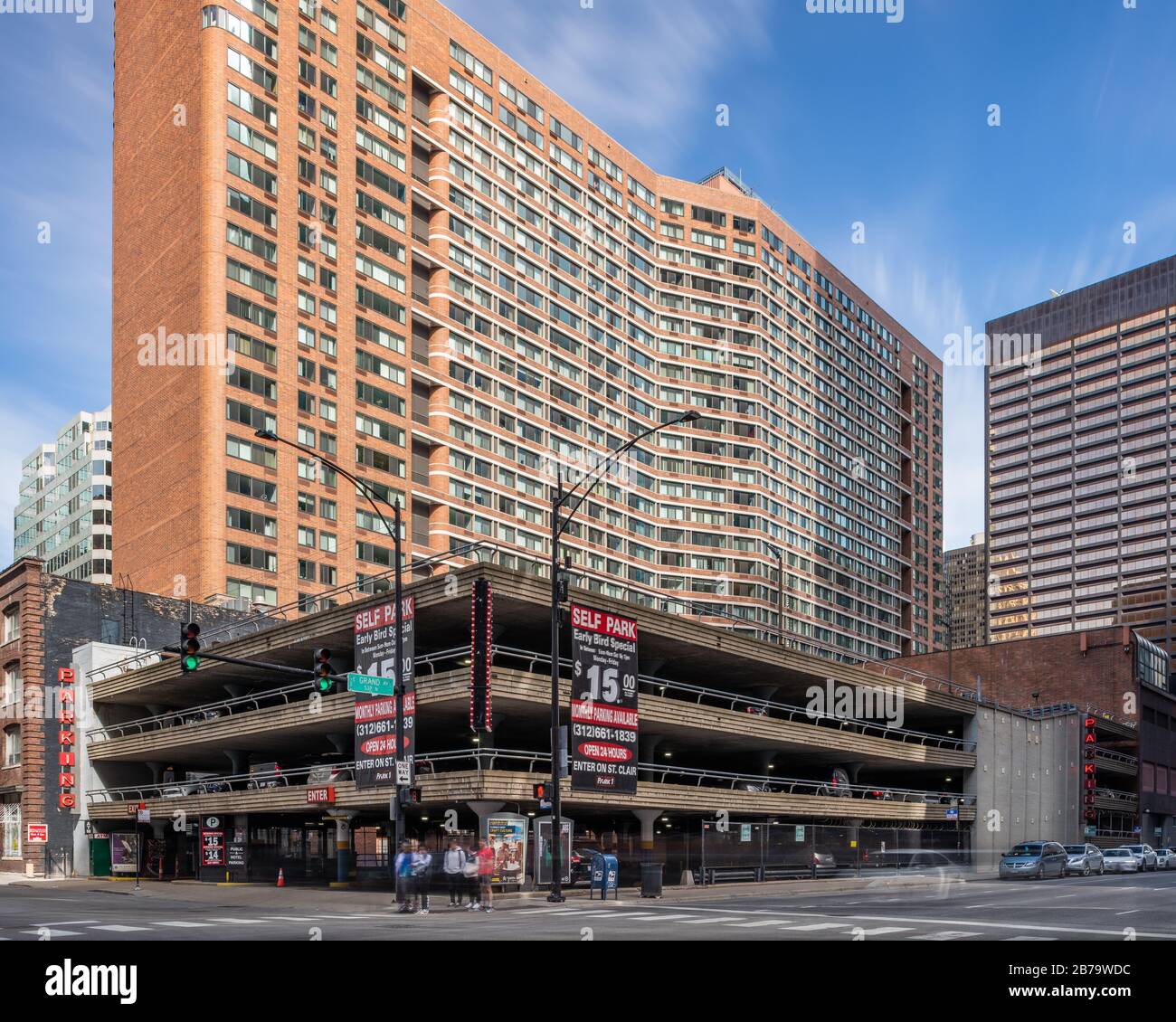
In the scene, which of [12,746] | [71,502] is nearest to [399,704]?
[12,746]

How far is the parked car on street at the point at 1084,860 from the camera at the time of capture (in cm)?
5456

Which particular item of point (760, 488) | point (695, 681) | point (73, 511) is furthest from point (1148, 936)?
point (73, 511)

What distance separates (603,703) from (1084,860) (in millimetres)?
26962

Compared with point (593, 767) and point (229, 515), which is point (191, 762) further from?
point (593, 767)

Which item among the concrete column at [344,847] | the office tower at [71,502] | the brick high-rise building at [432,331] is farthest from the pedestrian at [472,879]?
the office tower at [71,502]

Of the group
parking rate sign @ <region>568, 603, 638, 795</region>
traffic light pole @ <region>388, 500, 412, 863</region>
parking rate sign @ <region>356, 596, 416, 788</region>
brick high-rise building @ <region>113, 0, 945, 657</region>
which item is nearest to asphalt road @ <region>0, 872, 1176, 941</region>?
traffic light pole @ <region>388, 500, 412, 863</region>

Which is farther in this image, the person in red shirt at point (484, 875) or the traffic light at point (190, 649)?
the person in red shirt at point (484, 875)

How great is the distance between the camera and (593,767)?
41406mm

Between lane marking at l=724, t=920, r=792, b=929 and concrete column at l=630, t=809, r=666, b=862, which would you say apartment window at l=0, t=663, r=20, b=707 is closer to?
concrete column at l=630, t=809, r=666, b=862

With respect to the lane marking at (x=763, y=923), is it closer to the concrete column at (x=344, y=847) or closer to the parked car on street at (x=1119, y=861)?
the concrete column at (x=344, y=847)

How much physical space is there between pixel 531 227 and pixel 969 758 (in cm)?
6366

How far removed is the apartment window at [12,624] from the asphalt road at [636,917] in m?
24.0

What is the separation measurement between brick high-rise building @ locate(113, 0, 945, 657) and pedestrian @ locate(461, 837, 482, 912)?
130 feet

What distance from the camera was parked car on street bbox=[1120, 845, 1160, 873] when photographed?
6203cm
